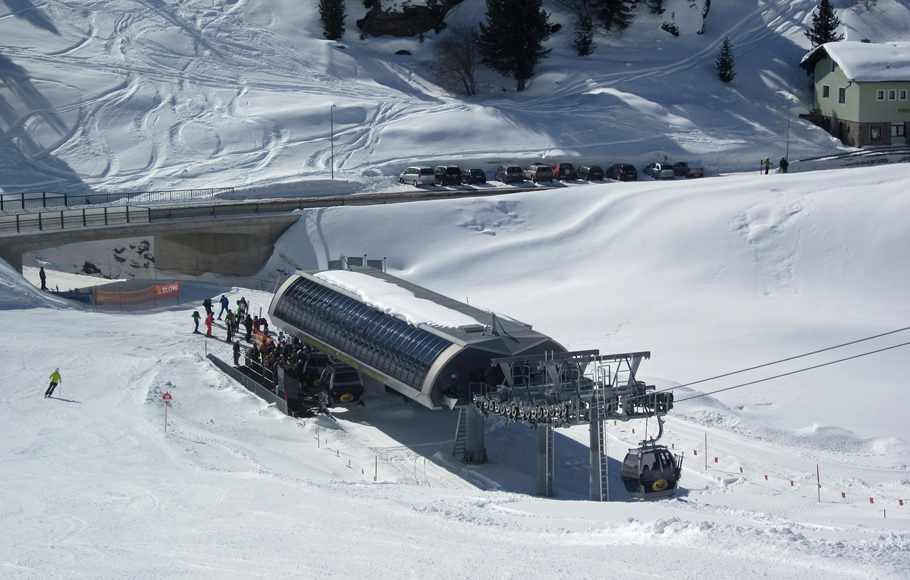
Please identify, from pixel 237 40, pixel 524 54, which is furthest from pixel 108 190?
pixel 524 54

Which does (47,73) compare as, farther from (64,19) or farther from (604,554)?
(604,554)

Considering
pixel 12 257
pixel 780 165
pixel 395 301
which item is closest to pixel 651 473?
pixel 395 301

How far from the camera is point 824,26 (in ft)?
205

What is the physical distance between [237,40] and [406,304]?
4365 cm

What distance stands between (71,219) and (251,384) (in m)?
15.7

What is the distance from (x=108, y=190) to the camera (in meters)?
46.6

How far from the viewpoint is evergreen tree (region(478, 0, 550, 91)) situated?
5916cm

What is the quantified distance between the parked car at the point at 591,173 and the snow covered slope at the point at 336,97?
1.97 m

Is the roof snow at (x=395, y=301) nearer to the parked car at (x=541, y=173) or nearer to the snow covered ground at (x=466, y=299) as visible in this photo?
the snow covered ground at (x=466, y=299)

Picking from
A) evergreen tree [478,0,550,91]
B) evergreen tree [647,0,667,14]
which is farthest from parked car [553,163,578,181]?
evergreen tree [647,0,667,14]

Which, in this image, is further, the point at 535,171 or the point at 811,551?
the point at 535,171

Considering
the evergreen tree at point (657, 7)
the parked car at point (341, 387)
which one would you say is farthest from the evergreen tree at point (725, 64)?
the parked car at point (341, 387)

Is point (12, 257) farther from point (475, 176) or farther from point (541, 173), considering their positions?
point (541, 173)

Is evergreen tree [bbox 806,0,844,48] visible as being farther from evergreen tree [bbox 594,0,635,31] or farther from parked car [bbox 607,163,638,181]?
parked car [bbox 607,163,638,181]
